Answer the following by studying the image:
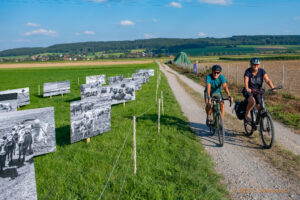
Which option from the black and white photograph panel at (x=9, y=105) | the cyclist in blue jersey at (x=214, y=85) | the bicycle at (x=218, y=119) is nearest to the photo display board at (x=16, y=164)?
the bicycle at (x=218, y=119)

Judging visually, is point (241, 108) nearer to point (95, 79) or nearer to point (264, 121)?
point (264, 121)

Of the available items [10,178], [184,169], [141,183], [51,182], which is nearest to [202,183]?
[184,169]

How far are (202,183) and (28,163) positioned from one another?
2.95 m

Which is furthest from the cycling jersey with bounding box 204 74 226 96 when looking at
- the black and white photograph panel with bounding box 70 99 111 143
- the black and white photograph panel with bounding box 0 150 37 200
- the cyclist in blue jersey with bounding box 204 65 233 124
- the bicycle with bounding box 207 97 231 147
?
the black and white photograph panel with bounding box 0 150 37 200

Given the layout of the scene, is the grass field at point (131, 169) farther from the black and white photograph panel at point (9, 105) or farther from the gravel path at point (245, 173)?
the black and white photograph panel at point (9, 105)

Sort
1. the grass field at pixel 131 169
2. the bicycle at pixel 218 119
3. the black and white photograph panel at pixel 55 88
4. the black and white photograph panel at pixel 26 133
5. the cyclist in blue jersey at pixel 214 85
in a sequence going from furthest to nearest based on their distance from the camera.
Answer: the black and white photograph panel at pixel 55 88, the cyclist in blue jersey at pixel 214 85, the bicycle at pixel 218 119, the grass field at pixel 131 169, the black and white photograph panel at pixel 26 133

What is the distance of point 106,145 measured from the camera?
644cm

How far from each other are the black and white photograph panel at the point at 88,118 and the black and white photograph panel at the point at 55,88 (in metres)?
11.4

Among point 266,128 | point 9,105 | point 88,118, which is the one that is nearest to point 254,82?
point 266,128

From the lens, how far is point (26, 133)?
3.63 m

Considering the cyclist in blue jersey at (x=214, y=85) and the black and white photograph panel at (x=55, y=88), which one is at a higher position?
the cyclist in blue jersey at (x=214, y=85)

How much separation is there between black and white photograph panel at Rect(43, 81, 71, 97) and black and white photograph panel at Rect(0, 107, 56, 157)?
40.3 feet

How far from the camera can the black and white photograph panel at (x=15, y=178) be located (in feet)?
10.8

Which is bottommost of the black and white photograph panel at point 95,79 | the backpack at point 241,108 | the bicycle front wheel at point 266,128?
the bicycle front wheel at point 266,128
